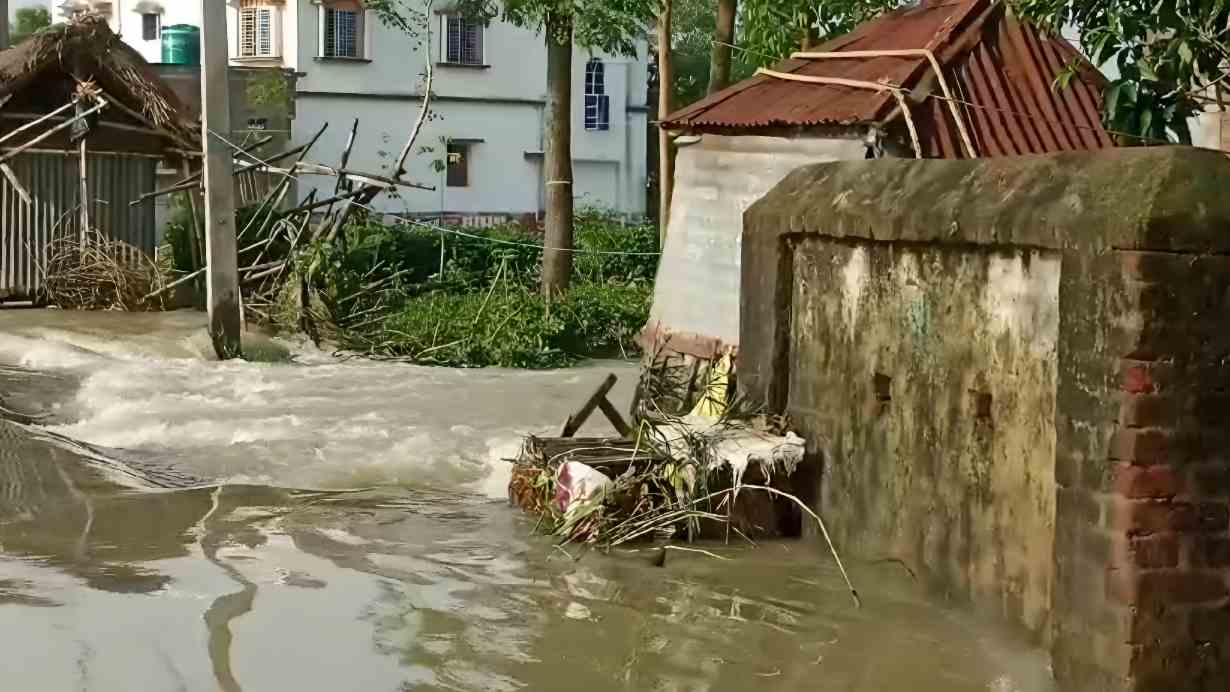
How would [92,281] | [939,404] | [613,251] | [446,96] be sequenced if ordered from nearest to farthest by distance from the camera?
[939,404] < [92,281] < [613,251] < [446,96]

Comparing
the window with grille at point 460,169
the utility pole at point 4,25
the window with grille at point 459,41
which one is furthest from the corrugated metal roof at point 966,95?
the window with grille at point 459,41

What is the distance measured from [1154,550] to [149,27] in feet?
125

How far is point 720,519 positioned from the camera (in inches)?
319

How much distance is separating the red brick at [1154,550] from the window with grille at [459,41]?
32.9 metres

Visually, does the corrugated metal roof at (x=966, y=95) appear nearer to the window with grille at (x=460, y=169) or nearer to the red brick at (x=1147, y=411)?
the red brick at (x=1147, y=411)

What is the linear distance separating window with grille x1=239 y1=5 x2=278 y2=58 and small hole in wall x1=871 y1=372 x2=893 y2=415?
1187 inches

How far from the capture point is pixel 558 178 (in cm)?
1977

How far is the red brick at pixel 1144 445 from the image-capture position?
18.1ft

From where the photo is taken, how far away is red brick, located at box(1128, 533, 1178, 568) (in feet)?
18.2

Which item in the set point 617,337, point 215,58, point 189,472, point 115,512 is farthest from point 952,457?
point 617,337

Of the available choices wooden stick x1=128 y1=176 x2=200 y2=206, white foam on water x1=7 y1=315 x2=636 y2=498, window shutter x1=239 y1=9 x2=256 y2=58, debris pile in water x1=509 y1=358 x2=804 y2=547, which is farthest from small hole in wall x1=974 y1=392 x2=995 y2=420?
window shutter x1=239 y1=9 x2=256 y2=58

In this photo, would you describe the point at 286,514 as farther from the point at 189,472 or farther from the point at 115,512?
the point at 189,472

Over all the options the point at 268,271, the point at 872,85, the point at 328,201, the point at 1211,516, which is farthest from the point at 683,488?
the point at 328,201

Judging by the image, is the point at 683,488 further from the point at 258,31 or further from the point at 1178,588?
the point at 258,31
